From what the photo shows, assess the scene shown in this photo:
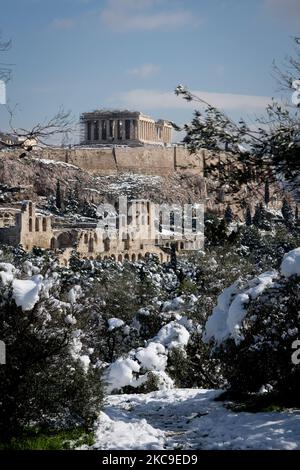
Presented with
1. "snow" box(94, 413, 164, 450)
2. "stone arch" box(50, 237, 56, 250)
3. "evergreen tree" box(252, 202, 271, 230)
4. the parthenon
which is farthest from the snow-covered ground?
the parthenon

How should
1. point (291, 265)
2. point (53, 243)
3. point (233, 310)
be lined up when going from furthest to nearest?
point (53, 243) < point (233, 310) < point (291, 265)

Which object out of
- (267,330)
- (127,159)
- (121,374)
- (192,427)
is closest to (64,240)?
(121,374)

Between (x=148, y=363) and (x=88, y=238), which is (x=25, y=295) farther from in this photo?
(x=88, y=238)

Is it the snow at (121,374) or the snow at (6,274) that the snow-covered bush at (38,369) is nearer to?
the snow at (6,274)

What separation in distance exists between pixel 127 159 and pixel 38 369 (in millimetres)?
91139

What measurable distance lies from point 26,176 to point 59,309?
73490 millimetres

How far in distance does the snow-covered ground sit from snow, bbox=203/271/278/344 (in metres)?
0.93

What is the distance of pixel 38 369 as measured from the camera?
749 centimetres

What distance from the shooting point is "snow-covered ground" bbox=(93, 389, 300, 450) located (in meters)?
6.88

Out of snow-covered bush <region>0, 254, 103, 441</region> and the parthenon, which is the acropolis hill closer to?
the parthenon

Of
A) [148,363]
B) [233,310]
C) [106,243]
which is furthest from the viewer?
[106,243]

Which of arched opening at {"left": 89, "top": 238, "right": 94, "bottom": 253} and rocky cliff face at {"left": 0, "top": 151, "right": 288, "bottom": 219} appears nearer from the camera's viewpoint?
arched opening at {"left": 89, "top": 238, "right": 94, "bottom": 253}

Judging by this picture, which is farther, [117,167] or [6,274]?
[117,167]

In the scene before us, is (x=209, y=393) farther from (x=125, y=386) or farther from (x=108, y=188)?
(x=108, y=188)
